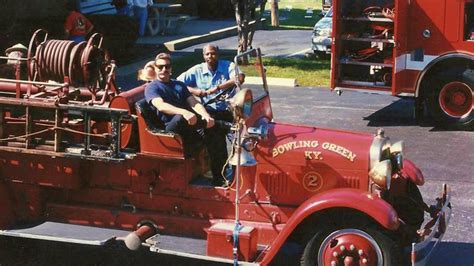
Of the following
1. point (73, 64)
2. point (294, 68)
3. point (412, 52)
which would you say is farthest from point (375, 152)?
point (294, 68)

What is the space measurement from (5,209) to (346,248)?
2.80 m

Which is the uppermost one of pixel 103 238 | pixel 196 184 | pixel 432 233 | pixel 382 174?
pixel 382 174

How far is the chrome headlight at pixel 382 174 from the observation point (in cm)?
553

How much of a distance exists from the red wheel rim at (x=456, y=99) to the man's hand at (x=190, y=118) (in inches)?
275

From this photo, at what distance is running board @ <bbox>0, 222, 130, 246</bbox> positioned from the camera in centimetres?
609

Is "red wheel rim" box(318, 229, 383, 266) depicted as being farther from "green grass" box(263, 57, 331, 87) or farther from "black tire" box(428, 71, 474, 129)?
"green grass" box(263, 57, 331, 87)

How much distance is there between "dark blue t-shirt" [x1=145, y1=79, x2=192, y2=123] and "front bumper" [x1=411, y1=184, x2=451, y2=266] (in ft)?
6.82

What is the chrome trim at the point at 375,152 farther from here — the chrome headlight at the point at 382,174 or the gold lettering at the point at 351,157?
the chrome headlight at the point at 382,174

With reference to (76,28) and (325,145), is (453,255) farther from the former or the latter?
(76,28)

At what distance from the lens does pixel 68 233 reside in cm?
624

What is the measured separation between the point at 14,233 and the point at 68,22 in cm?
882

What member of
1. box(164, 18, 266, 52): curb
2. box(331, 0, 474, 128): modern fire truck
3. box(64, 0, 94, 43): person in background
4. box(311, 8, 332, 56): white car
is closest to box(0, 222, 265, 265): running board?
box(331, 0, 474, 128): modern fire truck

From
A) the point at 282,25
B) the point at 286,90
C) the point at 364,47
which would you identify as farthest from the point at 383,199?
the point at 282,25

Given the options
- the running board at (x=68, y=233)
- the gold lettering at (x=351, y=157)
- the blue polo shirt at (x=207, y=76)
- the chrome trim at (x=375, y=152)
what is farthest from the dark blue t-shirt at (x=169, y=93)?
the chrome trim at (x=375, y=152)
